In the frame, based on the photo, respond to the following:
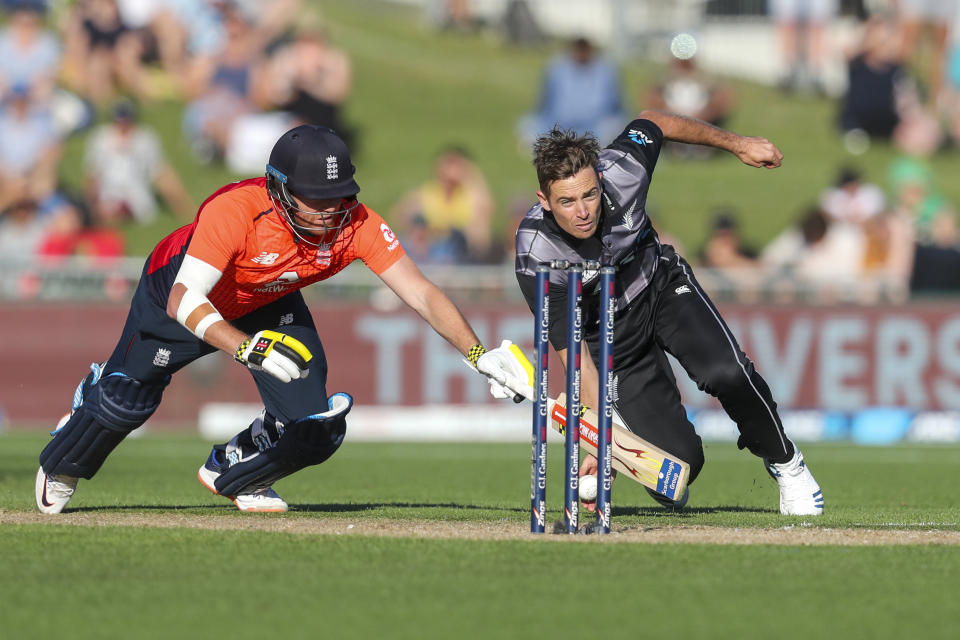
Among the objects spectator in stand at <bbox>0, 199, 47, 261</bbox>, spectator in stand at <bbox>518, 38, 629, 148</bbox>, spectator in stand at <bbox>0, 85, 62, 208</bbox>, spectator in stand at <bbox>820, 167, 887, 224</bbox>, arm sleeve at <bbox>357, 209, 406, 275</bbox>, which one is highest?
spectator in stand at <bbox>518, 38, 629, 148</bbox>

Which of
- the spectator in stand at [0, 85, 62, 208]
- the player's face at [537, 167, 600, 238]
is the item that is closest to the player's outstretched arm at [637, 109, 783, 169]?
the player's face at [537, 167, 600, 238]

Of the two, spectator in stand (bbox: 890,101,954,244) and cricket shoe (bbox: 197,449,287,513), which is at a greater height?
spectator in stand (bbox: 890,101,954,244)

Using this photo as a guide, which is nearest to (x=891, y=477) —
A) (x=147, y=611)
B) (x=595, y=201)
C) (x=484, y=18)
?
(x=595, y=201)

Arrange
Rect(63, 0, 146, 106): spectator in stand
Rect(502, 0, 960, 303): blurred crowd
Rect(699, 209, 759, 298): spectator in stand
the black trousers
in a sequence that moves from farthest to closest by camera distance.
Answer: Rect(63, 0, 146, 106): spectator in stand, Rect(699, 209, 759, 298): spectator in stand, Rect(502, 0, 960, 303): blurred crowd, the black trousers

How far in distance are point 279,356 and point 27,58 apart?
1335 centimetres

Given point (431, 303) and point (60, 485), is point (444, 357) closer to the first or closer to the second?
point (60, 485)

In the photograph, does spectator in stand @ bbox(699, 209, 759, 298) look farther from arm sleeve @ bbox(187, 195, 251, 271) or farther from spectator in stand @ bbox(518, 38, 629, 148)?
arm sleeve @ bbox(187, 195, 251, 271)

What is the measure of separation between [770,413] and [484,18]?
1963cm

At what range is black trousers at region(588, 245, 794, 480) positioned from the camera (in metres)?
7.41

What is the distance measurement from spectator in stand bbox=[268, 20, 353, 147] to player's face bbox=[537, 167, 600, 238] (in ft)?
39.3

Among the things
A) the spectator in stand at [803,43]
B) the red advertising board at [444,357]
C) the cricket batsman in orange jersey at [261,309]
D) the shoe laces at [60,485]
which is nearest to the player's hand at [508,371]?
the cricket batsman in orange jersey at [261,309]

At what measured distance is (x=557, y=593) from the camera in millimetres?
5137

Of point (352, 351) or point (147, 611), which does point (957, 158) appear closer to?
point (352, 351)

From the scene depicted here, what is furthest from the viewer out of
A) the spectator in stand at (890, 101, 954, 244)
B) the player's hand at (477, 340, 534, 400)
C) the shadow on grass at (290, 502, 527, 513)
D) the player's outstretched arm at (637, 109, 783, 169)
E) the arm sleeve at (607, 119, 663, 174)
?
the spectator in stand at (890, 101, 954, 244)
